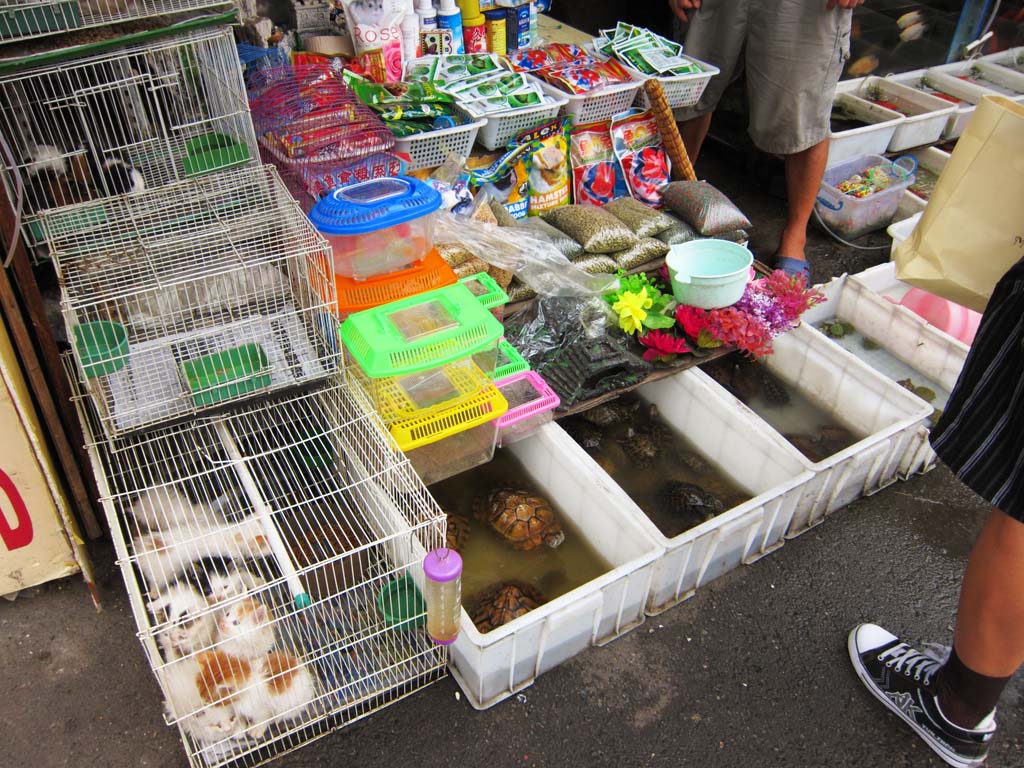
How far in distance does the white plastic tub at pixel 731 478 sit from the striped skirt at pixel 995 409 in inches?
25.9

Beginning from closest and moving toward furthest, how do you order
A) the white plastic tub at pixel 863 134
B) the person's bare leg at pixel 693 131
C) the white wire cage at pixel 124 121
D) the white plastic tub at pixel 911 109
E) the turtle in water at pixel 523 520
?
the white wire cage at pixel 124 121 < the turtle in water at pixel 523 520 < the person's bare leg at pixel 693 131 < the white plastic tub at pixel 863 134 < the white plastic tub at pixel 911 109

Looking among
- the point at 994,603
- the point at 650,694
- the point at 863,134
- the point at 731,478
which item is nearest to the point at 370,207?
the point at 731,478

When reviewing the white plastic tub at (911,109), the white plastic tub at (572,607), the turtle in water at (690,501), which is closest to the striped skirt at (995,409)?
the white plastic tub at (572,607)

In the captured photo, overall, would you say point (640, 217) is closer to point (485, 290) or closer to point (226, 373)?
point (485, 290)

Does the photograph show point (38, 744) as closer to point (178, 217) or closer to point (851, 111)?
point (178, 217)

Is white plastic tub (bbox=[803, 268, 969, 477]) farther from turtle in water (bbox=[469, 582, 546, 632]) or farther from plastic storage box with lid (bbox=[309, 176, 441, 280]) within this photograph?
plastic storage box with lid (bbox=[309, 176, 441, 280])

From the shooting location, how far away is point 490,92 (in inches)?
137

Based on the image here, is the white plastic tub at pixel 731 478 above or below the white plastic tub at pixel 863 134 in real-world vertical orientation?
below

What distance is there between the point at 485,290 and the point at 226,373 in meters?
0.87

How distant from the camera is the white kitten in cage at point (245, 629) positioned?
6.64ft

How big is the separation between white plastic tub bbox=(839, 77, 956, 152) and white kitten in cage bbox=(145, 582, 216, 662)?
4410 millimetres

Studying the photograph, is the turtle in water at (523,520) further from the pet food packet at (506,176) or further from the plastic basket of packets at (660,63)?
the plastic basket of packets at (660,63)

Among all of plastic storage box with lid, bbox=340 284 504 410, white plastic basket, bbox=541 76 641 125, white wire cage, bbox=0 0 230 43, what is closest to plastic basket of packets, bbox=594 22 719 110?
white plastic basket, bbox=541 76 641 125

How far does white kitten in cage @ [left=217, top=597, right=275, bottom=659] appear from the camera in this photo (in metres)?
2.03
